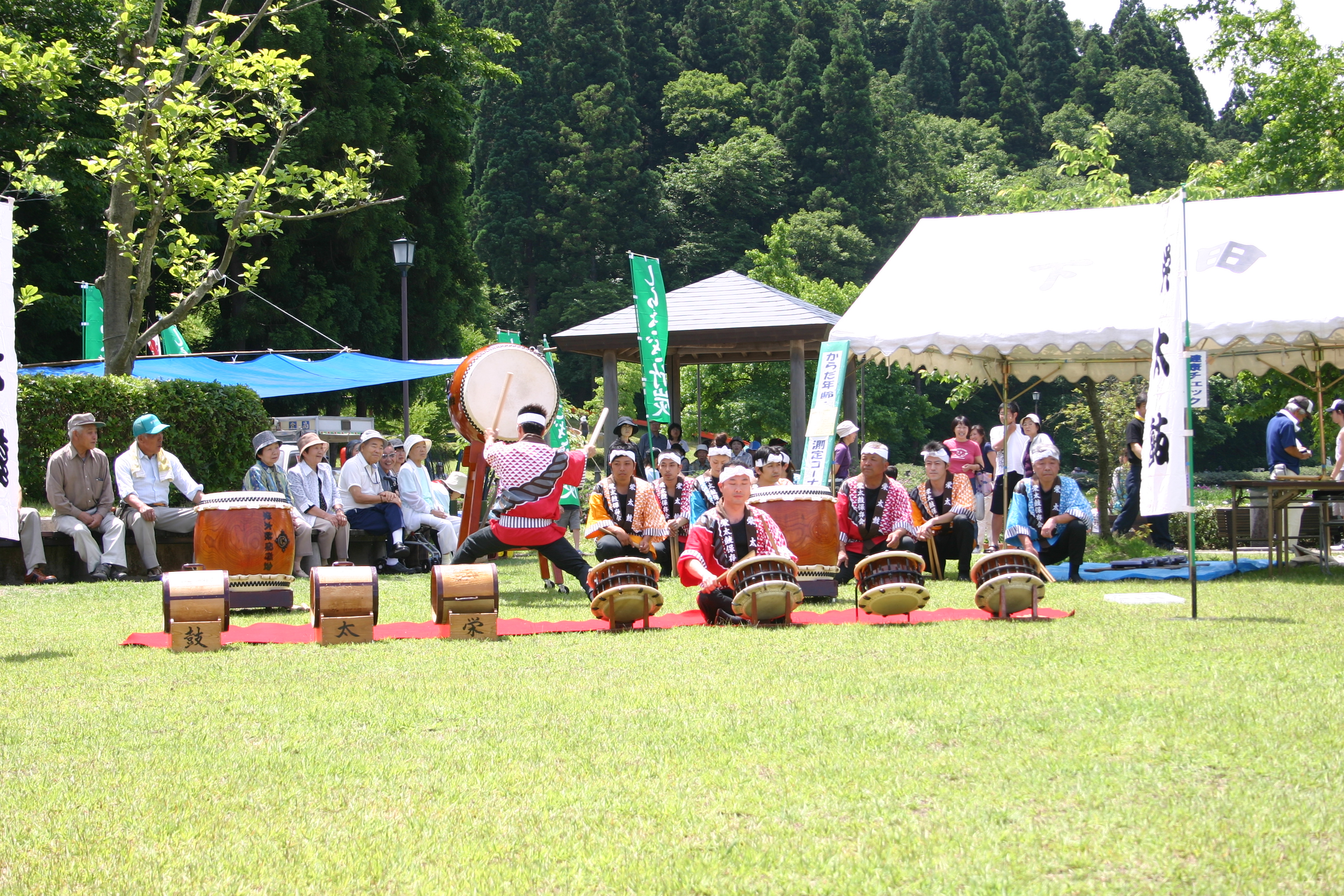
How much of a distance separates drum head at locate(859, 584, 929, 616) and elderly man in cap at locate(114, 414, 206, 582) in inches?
234

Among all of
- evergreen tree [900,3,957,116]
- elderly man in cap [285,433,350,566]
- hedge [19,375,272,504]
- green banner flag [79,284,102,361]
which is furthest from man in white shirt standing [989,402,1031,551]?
evergreen tree [900,3,957,116]

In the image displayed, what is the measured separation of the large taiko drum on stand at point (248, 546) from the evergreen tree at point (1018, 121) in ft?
178

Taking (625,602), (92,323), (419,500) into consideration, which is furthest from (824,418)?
(92,323)

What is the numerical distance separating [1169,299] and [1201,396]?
209cm

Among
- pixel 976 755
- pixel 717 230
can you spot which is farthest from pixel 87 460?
pixel 717 230

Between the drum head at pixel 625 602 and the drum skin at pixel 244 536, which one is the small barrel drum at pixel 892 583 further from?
the drum skin at pixel 244 536

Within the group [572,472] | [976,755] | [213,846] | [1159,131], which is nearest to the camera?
[213,846]

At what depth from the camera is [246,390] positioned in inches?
511

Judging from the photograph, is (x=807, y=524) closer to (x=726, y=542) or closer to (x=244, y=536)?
(x=726, y=542)

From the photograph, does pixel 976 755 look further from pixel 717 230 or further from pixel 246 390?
pixel 717 230

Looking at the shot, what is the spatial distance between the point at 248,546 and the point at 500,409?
235 cm

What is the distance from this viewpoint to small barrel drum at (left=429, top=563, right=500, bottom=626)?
23.0 ft

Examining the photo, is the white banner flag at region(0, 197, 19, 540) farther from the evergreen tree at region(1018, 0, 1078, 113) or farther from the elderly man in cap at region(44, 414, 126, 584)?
the evergreen tree at region(1018, 0, 1078, 113)

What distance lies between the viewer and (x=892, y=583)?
7395mm
